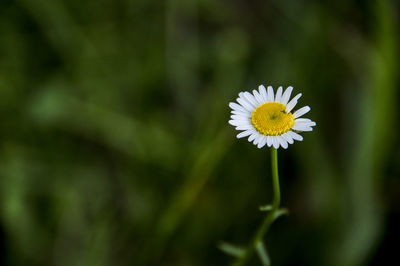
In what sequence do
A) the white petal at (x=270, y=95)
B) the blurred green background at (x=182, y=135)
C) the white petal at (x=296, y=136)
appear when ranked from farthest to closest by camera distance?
the blurred green background at (x=182, y=135) < the white petal at (x=270, y=95) < the white petal at (x=296, y=136)

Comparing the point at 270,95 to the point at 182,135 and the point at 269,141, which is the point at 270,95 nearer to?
the point at 269,141

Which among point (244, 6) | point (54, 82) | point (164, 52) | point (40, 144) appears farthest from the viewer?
point (244, 6)

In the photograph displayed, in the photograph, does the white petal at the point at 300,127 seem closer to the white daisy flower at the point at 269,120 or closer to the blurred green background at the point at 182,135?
the white daisy flower at the point at 269,120

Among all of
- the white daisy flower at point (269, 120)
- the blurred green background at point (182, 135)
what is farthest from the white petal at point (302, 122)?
the blurred green background at point (182, 135)

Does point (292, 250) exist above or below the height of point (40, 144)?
below

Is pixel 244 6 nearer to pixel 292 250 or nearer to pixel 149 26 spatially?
pixel 149 26

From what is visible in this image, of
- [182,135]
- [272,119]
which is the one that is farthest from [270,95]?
[182,135]

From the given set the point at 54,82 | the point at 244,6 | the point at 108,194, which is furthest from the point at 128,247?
the point at 244,6

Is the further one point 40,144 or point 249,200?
point 40,144
